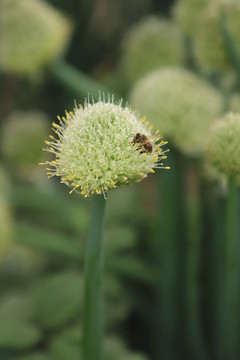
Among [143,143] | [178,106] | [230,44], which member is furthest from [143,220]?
[143,143]

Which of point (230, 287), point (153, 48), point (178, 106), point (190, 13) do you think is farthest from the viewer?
point (153, 48)

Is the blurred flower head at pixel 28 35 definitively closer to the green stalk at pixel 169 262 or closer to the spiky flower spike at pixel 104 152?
the green stalk at pixel 169 262

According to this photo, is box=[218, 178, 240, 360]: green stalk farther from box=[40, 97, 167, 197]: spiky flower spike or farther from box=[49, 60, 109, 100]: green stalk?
box=[49, 60, 109, 100]: green stalk

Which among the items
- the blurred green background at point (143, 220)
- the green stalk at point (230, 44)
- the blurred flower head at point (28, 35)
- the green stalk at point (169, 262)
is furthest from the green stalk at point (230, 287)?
the blurred flower head at point (28, 35)

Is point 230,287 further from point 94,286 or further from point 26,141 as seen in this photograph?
point 26,141

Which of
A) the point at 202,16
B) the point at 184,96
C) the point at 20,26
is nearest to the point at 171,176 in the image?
the point at 184,96
